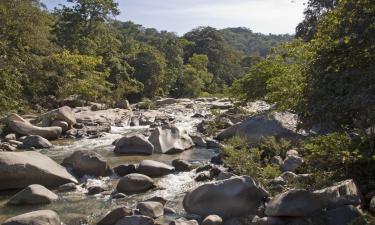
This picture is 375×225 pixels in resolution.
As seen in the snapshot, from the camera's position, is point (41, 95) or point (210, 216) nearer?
point (210, 216)

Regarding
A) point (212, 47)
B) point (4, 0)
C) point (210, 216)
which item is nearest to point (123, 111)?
point (4, 0)

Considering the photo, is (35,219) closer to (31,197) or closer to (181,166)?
(31,197)

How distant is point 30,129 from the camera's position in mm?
20484

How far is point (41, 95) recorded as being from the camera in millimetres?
30797

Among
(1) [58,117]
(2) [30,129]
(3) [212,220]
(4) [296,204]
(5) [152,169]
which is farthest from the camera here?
(1) [58,117]

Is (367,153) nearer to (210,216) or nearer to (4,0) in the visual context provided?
(210,216)

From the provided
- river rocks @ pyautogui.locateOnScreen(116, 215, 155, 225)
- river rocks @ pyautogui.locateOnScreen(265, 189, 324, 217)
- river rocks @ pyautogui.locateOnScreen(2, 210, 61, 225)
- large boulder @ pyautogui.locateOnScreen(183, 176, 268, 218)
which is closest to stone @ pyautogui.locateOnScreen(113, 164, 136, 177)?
large boulder @ pyautogui.locateOnScreen(183, 176, 268, 218)

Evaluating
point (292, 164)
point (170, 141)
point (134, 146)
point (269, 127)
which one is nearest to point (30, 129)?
point (134, 146)

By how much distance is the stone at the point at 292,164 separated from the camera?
12.4 meters

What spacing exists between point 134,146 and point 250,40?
473 feet

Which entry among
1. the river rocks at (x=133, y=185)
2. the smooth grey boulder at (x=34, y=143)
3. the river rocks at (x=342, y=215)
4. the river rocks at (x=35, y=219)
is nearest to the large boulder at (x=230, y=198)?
the river rocks at (x=342, y=215)

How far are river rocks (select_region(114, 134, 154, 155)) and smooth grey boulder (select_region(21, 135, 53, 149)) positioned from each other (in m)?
3.03

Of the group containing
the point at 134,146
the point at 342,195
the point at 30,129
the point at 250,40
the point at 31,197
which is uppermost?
the point at 250,40

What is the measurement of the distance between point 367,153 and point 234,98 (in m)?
14.3
